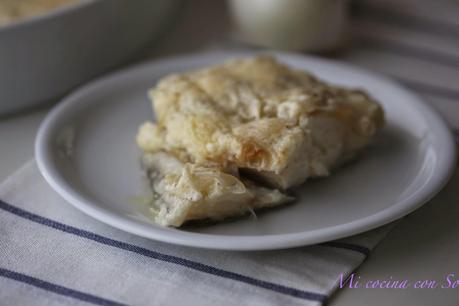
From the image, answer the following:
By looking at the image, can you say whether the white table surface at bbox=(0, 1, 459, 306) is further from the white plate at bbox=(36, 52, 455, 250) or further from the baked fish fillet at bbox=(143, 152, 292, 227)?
the baked fish fillet at bbox=(143, 152, 292, 227)

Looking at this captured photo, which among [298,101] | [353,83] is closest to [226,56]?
[353,83]

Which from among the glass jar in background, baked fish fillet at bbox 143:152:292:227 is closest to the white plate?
baked fish fillet at bbox 143:152:292:227

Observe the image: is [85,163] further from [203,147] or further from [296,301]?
[296,301]

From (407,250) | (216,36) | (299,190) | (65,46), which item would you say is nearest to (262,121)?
(299,190)

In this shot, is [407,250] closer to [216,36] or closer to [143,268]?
[143,268]

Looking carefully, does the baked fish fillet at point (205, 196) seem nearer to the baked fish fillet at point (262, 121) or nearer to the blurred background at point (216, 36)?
the baked fish fillet at point (262, 121)

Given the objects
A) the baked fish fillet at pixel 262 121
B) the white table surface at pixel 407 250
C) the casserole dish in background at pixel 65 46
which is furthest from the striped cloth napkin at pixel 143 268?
the casserole dish in background at pixel 65 46
